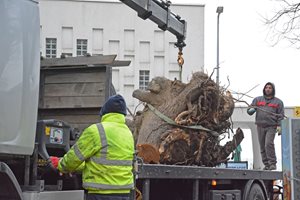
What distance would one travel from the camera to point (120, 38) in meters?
38.7

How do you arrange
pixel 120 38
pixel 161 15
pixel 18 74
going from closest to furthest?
pixel 18 74, pixel 161 15, pixel 120 38

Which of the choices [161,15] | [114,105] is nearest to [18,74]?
[114,105]

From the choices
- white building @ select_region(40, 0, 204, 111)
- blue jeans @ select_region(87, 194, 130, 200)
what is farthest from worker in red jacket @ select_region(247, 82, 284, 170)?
white building @ select_region(40, 0, 204, 111)

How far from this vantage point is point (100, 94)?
5.77 m

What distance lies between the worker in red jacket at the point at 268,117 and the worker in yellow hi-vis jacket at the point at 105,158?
17.0 feet

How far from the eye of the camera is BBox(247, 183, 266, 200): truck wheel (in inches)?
309

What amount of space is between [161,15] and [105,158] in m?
4.93

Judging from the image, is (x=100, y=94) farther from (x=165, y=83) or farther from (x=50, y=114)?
(x=165, y=83)

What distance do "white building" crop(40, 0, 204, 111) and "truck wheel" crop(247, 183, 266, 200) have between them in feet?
91.2

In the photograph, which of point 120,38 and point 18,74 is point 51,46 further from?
point 18,74

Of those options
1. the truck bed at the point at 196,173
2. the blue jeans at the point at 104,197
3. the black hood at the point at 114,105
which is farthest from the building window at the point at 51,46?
the blue jeans at the point at 104,197

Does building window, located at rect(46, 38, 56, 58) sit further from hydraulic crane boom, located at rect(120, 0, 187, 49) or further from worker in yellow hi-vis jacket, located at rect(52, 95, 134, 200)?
worker in yellow hi-vis jacket, located at rect(52, 95, 134, 200)

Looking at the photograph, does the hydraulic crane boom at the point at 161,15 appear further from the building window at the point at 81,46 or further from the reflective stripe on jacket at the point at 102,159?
the building window at the point at 81,46

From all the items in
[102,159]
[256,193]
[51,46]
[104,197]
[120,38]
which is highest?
[120,38]
